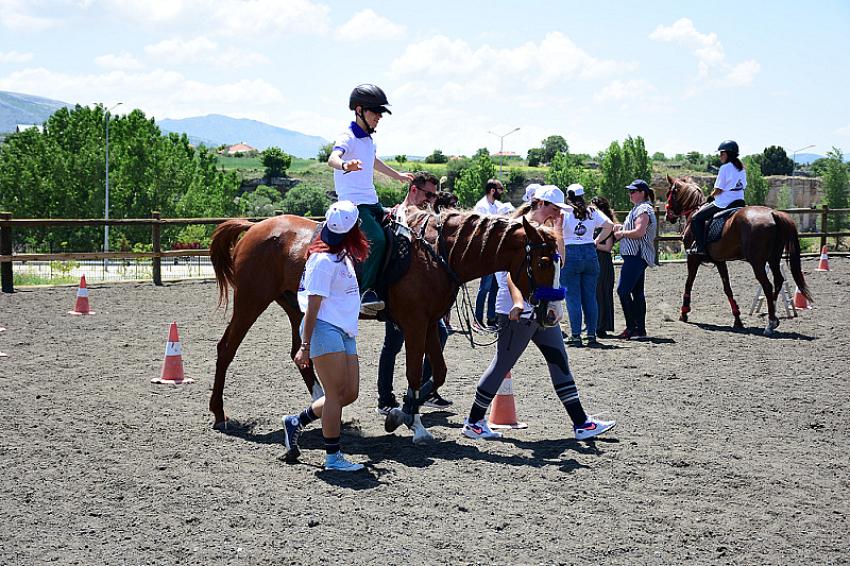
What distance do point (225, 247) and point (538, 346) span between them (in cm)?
317

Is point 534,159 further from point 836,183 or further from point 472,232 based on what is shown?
point 472,232

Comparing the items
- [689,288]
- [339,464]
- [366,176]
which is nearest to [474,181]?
[689,288]

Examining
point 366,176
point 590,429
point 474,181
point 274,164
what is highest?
point 274,164

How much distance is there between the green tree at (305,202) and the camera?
295ft

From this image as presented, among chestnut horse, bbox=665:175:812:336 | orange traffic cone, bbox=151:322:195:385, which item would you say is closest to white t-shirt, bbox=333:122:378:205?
orange traffic cone, bbox=151:322:195:385

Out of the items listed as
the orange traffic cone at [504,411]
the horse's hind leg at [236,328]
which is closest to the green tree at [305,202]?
the horse's hind leg at [236,328]

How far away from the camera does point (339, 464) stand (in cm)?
624

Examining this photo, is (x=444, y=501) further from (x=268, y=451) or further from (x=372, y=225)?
(x=372, y=225)

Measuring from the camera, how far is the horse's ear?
677cm

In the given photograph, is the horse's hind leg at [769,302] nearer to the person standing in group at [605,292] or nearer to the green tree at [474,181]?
the person standing in group at [605,292]

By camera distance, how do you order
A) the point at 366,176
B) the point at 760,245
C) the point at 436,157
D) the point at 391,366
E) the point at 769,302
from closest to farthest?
the point at 366,176 < the point at 391,366 < the point at 769,302 < the point at 760,245 < the point at 436,157

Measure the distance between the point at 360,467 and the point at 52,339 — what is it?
7396mm

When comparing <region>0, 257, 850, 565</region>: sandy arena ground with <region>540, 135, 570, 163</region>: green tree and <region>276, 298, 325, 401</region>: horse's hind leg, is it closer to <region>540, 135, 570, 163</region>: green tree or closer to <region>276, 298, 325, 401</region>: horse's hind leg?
<region>276, 298, 325, 401</region>: horse's hind leg

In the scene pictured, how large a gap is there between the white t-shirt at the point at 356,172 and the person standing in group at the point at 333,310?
1.17m
